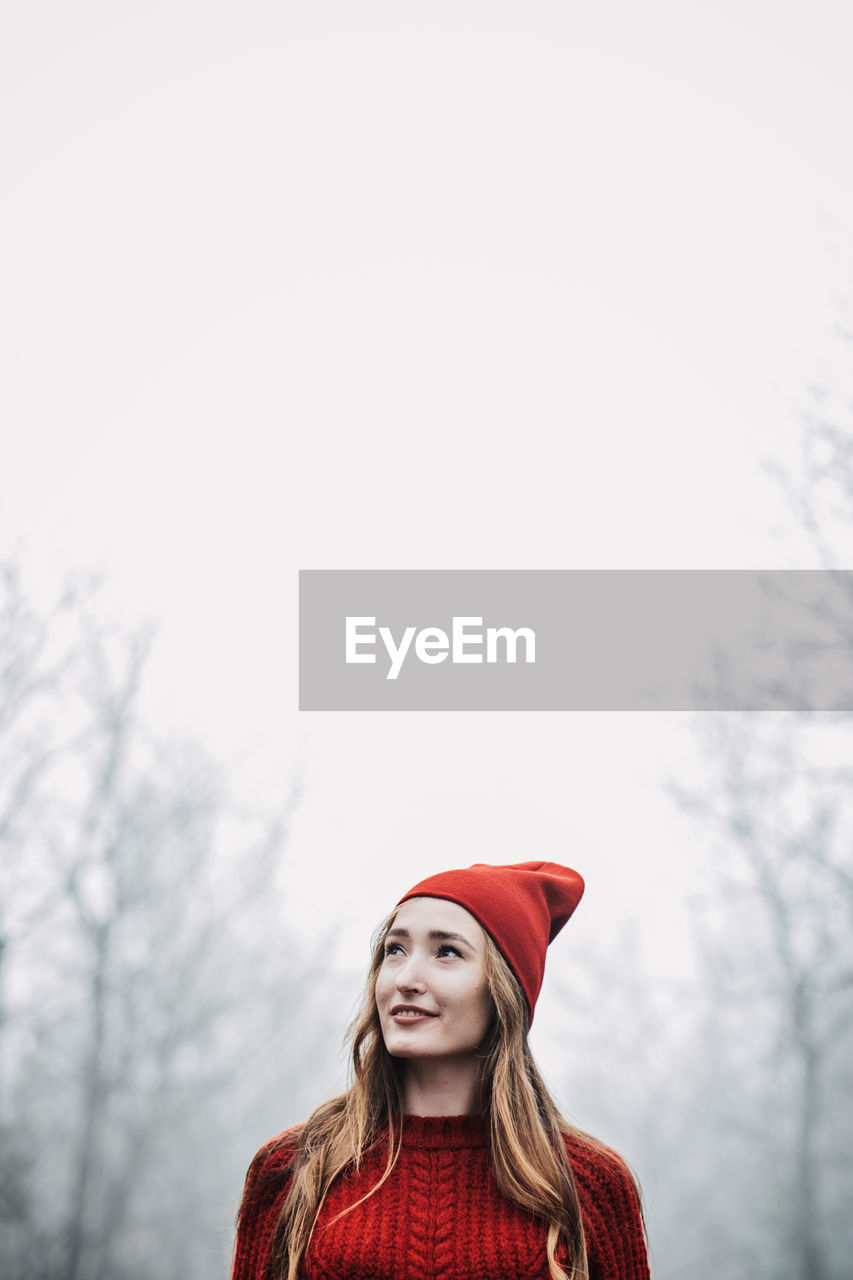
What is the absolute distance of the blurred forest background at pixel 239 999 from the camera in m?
2.08

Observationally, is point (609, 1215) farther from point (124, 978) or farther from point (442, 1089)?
point (124, 978)

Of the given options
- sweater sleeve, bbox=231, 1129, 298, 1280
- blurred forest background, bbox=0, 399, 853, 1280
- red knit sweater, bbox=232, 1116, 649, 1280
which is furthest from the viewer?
blurred forest background, bbox=0, 399, 853, 1280

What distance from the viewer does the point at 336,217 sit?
2768 mm

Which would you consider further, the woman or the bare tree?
the bare tree

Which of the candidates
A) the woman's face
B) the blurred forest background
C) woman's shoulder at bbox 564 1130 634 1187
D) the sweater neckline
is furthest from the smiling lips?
the blurred forest background

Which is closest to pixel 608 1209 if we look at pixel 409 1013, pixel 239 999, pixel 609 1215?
pixel 609 1215

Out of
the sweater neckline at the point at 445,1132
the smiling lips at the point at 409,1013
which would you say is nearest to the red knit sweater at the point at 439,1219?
the sweater neckline at the point at 445,1132

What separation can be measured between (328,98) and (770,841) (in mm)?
2050

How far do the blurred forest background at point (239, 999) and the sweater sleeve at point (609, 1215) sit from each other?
1056 millimetres

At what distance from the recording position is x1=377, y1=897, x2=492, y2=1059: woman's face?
1072 mm

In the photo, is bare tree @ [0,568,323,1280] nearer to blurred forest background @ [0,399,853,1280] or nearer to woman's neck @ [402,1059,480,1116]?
blurred forest background @ [0,399,853,1280]

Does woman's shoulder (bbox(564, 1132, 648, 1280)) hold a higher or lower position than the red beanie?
lower

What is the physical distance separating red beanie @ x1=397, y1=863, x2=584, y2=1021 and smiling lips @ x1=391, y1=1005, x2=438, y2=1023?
0.11 meters

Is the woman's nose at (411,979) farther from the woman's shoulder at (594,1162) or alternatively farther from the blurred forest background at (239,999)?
the blurred forest background at (239,999)
